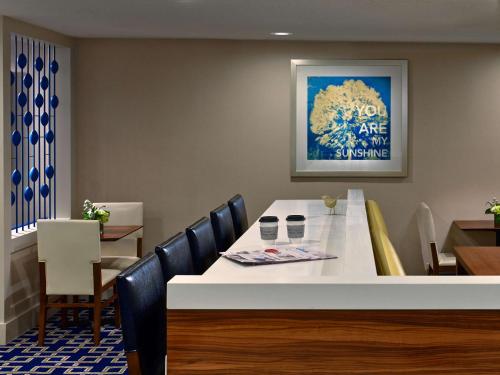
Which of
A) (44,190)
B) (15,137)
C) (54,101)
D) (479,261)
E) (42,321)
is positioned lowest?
(42,321)

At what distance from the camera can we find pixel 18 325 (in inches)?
210

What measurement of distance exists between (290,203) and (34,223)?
1996mm

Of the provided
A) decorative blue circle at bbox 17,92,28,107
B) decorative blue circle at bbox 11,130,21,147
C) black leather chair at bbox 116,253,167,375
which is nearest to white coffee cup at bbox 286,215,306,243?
black leather chair at bbox 116,253,167,375

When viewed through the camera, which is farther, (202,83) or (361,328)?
(202,83)

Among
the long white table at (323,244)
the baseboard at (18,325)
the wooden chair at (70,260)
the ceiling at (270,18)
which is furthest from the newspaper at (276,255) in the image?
the baseboard at (18,325)

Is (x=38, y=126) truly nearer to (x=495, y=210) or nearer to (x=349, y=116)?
(x=349, y=116)

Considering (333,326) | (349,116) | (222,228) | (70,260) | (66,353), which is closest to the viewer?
(333,326)

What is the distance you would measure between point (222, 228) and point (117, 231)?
150 centimetres

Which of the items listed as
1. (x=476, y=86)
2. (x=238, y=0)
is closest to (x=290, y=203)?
(x=238, y=0)

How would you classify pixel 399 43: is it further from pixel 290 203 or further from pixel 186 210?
pixel 186 210

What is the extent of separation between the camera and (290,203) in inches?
220

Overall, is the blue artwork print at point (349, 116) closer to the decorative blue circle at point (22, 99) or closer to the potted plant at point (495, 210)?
the potted plant at point (495, 210)

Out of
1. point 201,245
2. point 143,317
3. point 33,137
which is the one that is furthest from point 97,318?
point 143,317

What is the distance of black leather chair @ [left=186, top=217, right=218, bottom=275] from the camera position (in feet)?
11.9
